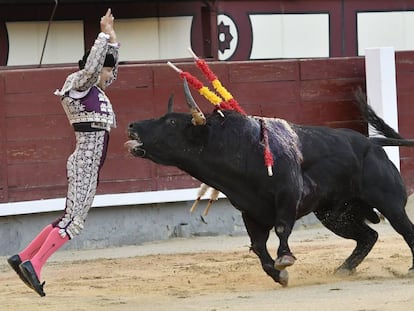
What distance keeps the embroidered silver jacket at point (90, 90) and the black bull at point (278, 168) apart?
190mm

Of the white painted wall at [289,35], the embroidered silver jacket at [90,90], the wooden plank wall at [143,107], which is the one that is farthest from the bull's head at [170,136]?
the white painted wall at [289,35]

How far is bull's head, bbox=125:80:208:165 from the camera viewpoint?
626 centimetres

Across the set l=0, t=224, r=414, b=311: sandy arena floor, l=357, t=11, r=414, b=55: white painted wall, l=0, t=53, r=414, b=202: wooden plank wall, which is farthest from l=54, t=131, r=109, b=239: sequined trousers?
l=357, t=11, r=414, b=55: white painted wall

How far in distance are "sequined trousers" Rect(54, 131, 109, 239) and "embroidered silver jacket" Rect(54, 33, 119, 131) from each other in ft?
0.26

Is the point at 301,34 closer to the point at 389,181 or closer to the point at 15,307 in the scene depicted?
the point at 389,181

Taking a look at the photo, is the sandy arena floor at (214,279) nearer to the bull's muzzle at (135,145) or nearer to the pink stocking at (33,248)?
the pink stocking at (33,248)


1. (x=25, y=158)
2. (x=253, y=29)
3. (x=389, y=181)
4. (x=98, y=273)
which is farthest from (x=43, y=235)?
(x=253, y=29)

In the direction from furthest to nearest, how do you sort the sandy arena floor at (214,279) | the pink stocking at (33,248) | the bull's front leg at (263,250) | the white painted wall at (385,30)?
the white painted wall at (385,30)
the bull's front leg at (263,250)
the pink stocking at (33,248)
the sandy arena floor at (214,279)

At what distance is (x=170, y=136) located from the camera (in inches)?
249

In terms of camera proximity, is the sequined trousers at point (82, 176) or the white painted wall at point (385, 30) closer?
the sequined trousers at point (82, 176)

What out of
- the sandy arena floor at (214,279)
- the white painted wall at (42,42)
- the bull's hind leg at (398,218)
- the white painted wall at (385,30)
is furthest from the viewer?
the white painted wall at (385,30)

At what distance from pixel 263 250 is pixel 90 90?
4.33 feet

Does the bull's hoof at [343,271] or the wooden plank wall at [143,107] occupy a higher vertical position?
the wooden plank wall at [143,107]

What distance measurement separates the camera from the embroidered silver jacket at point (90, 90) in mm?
6027
